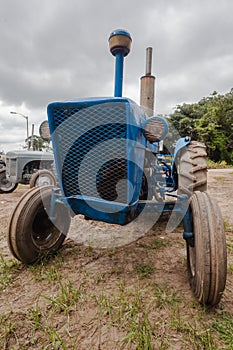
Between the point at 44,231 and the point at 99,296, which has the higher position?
the point at 44,231

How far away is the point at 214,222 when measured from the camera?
1.38 metres

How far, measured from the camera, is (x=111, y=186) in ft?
5.58

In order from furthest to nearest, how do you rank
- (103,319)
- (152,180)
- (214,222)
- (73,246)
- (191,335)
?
(152,180), (73,246), (214,222), (103,319), (191,335)

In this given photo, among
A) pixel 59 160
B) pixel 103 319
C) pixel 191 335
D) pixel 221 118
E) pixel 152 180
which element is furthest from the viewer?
pixel 221 118

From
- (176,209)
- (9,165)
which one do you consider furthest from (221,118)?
(176,209)

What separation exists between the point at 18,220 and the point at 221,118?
75.9 feet

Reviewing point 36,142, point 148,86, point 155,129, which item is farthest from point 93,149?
point 36,142

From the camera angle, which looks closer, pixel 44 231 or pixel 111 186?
pixel 111 186

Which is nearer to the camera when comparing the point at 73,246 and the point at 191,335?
the point at 191,335

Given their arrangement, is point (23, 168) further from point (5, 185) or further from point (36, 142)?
point (36, 142)

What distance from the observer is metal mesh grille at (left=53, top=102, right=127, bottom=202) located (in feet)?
4.92

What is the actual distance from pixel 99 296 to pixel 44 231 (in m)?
0.92

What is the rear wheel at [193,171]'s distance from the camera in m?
2.33

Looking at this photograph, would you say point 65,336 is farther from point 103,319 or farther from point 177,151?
point 177,151
